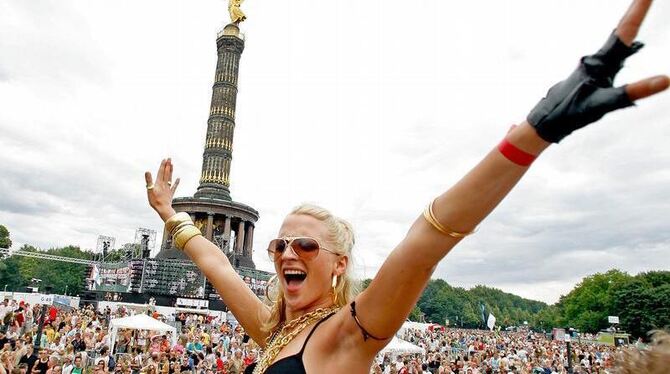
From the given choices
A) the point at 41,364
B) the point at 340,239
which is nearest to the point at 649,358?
the point at 340,239

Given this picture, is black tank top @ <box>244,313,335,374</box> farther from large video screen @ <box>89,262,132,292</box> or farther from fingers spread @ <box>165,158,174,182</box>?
large video screen @ <box>89,262,132,292</box>

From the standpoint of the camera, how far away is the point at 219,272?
2.95m

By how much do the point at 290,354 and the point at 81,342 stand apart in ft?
54.4

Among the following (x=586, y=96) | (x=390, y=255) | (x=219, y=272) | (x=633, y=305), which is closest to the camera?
(x=586, y=96)

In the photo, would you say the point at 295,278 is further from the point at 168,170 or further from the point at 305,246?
the point at 168,170

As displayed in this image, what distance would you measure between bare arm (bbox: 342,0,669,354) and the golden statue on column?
5814cm

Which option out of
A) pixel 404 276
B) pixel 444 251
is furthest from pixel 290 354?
pixel 444 251

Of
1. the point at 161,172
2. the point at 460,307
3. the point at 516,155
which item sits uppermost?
the point at 460,307

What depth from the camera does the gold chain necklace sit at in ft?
6.75

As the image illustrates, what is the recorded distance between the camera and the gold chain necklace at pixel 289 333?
6.75 feet

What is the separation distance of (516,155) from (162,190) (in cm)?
260

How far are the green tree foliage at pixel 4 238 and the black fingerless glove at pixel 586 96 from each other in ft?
326

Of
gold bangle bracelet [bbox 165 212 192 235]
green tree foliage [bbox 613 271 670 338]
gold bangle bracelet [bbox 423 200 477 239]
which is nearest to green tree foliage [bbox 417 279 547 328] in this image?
green tree foliage [bbox 613 271 670 338]

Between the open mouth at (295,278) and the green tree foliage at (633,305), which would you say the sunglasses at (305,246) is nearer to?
the open mouth at (295,278)
